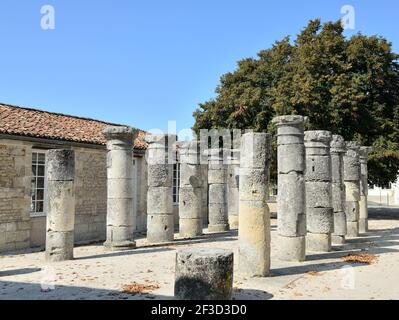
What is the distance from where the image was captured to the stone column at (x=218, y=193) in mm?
18141

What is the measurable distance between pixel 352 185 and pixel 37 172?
11.3 metres

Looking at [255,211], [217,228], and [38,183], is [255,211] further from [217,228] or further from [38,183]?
[217,228]

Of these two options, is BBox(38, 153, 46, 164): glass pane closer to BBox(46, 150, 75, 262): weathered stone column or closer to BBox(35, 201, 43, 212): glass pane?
BBox(35, 201, 43, 212): glass pane

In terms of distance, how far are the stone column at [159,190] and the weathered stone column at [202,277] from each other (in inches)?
311

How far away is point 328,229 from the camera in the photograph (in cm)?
1188

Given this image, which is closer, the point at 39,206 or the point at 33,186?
the point at 33,186

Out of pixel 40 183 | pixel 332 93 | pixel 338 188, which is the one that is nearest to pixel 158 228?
pixel 40 183

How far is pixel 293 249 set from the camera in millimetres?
10398

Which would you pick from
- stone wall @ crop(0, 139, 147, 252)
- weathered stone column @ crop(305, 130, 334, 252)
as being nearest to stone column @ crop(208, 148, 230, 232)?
stone wall @ crop(0, 139, 147, 252)

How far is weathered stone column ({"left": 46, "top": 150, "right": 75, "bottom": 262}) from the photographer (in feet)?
35.0

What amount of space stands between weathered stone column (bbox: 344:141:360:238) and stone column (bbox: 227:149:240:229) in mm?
5593
